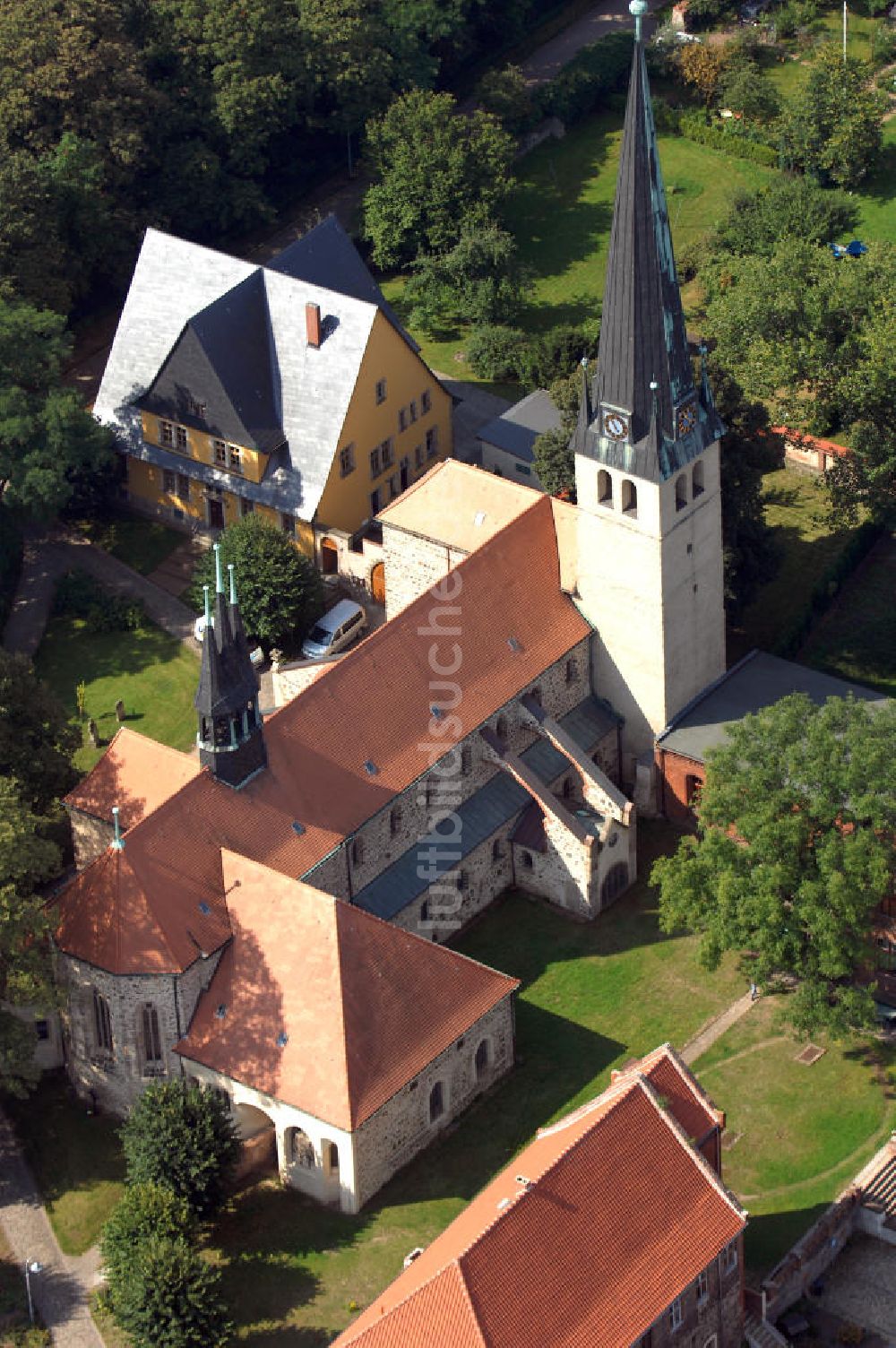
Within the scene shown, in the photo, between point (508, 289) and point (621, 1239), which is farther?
point (508, 289)

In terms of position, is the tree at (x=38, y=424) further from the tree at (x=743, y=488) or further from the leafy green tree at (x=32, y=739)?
the tree at (x=743, y=488)

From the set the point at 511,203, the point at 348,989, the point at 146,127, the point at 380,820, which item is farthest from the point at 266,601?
the point at 511,203

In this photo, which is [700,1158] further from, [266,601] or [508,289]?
[508,289]

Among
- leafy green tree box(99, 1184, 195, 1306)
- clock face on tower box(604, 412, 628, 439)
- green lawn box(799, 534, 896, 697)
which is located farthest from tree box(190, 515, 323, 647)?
leafy green tree box(99, 1184, 195, 1306)

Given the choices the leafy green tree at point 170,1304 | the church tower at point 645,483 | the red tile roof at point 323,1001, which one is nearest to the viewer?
the leafy green tree at point 170,1304

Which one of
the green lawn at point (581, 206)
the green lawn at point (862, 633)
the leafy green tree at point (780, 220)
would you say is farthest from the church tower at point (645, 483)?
the leafy green tree at point (780, 220)

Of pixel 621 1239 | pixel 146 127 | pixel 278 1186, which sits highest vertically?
pixel 146 127

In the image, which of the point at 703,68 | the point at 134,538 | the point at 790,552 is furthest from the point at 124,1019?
the point at 703,68
